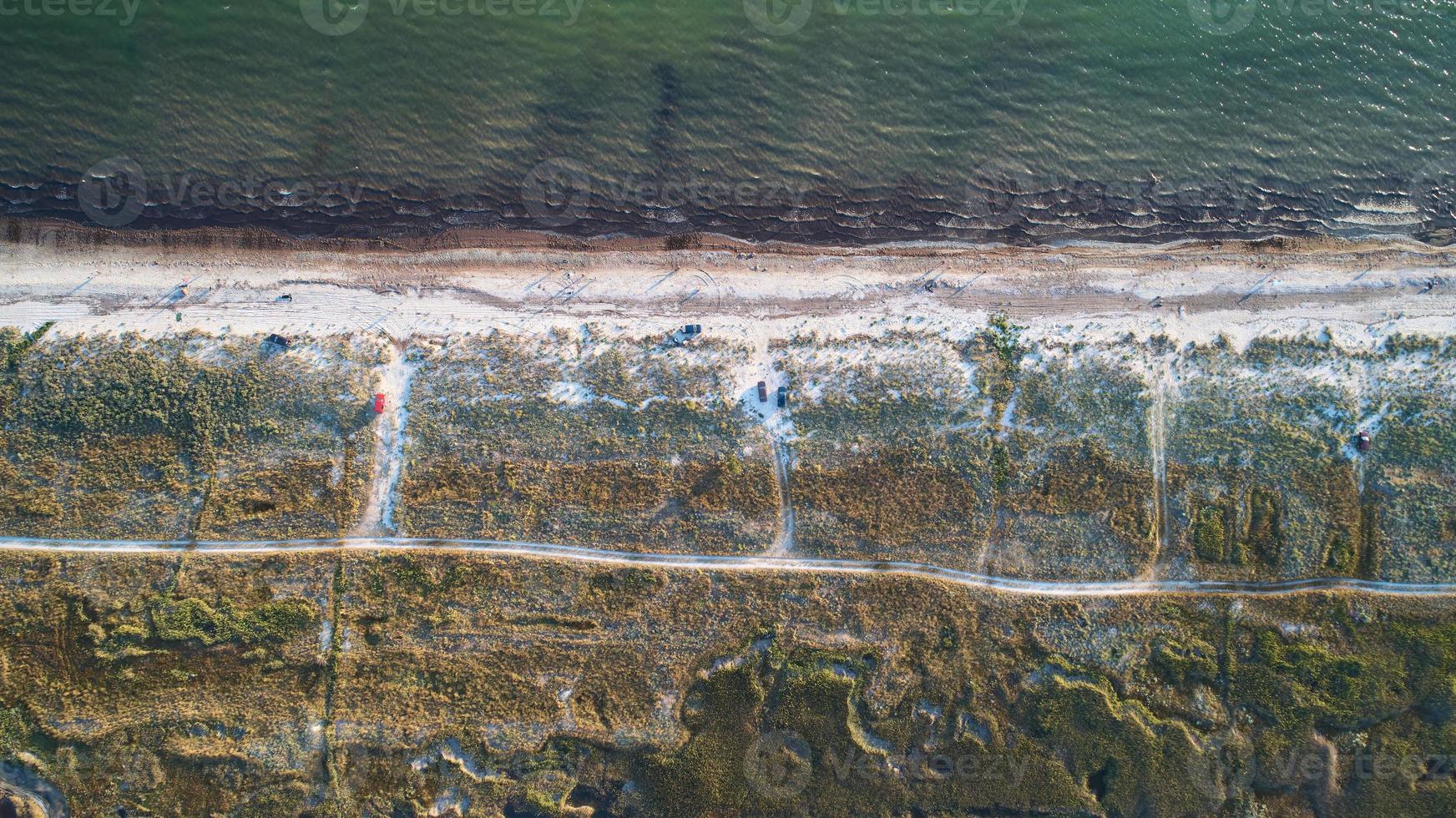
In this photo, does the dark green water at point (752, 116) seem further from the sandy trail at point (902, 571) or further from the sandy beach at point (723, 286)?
Answer: the sandy trail at point (902, 571)

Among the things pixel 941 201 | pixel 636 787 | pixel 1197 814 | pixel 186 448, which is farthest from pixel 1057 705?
pixel 186 448

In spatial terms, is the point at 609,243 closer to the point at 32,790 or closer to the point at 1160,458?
the point at 1160,458

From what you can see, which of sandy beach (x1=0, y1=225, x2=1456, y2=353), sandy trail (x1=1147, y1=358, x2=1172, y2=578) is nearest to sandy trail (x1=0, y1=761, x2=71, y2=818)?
sandy beach (x1=0, y1=225, x2=1456, y2=353)

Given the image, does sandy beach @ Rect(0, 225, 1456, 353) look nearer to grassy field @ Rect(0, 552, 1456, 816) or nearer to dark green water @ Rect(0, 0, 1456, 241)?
dark green water @ Rect(0, 0, 1456, 241)

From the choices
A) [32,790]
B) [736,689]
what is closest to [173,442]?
[32,790]

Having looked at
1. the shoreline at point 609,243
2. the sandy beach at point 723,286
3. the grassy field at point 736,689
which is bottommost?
the grassy field at point 736,689

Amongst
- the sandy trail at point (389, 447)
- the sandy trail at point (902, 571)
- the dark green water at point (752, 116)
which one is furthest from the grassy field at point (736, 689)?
the dark green water at point (752, 116)
